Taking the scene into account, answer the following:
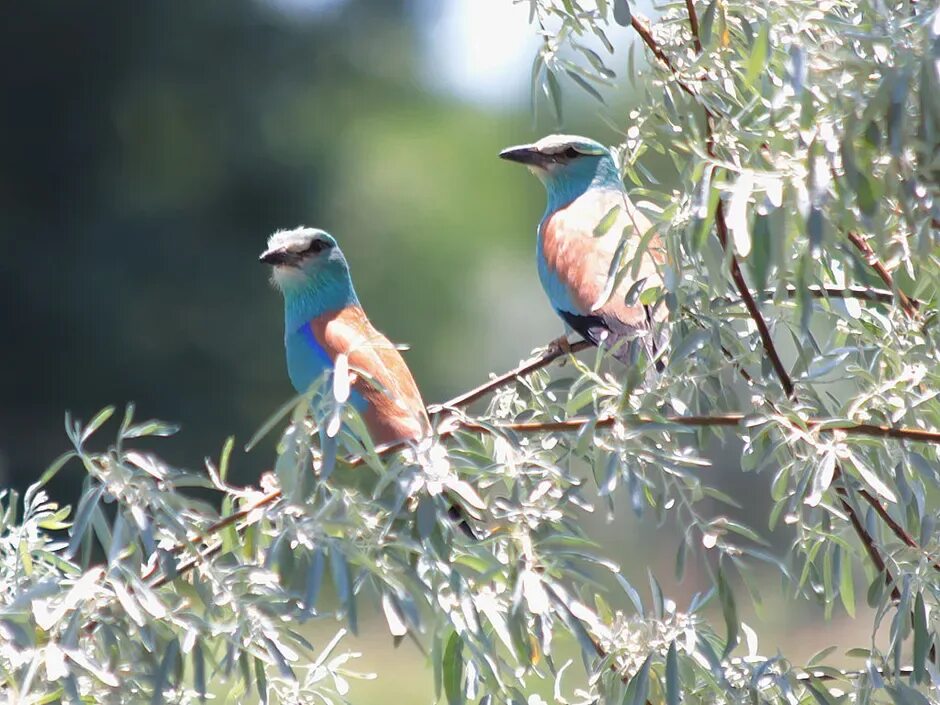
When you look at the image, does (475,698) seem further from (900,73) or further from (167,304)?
(167,304)

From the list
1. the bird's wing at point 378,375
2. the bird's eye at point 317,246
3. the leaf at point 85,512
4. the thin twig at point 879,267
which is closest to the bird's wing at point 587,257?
the bird's wing at point 378,375

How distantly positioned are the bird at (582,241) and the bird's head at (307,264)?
1.51 ft

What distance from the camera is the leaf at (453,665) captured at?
4.75 feet

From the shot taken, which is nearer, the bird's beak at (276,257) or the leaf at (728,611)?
the leaf at (728,611)

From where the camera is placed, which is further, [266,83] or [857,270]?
[266,83]

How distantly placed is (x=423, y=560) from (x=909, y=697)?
58cm

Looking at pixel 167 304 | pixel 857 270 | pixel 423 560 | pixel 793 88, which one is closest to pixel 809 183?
pixel 793 88

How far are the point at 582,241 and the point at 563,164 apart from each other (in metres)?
0.43

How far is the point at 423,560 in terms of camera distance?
1.41 meters

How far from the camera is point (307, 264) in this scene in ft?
9.68

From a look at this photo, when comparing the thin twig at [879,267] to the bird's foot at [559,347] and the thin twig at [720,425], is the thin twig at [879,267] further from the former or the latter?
the bird's foot at [559,347]

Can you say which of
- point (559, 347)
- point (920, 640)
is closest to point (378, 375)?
point (559, 347)

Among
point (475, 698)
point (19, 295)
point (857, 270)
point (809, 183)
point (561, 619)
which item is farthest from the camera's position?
point (19, 295)

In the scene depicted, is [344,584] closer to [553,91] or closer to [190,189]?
[553,91]
